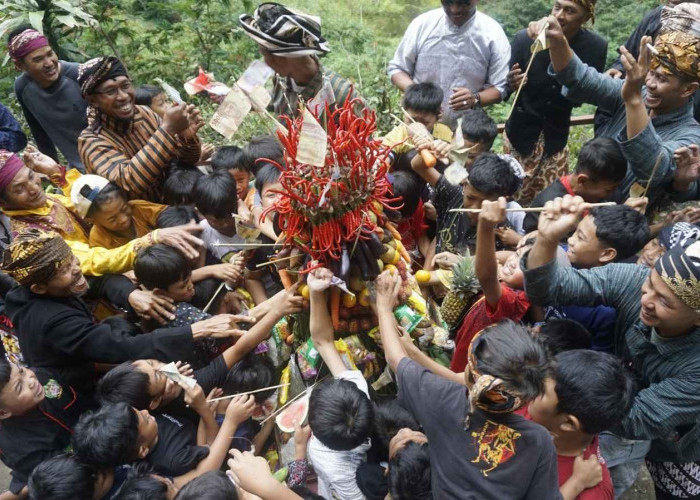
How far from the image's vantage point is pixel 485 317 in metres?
2.70

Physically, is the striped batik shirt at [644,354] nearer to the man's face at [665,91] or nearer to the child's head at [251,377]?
the man's face at [665,91]

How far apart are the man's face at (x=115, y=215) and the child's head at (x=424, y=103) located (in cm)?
209

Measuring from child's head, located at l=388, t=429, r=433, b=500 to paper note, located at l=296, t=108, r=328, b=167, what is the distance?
1.25m

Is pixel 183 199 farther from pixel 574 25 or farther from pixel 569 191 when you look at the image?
pixel 574 25

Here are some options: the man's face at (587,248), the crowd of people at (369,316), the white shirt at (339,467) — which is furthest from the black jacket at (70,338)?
the man's face at (587,248)

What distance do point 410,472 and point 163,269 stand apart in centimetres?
164

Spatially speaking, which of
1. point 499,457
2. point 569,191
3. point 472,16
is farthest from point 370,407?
point 472,16

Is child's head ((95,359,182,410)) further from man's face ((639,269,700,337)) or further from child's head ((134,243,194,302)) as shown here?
man's face ((639,269,700,337))

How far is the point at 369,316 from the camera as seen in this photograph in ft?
8.85

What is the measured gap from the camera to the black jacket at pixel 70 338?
2.68 m

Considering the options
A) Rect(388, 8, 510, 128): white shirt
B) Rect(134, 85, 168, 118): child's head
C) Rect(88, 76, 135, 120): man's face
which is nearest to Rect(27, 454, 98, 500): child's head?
Rect(88, 76, 135, 120): man's face

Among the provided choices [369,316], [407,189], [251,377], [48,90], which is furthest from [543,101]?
[48,90]

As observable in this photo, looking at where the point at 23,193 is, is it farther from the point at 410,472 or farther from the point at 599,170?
the point at 599,170

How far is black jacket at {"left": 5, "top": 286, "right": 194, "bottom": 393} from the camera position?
2680 mm
